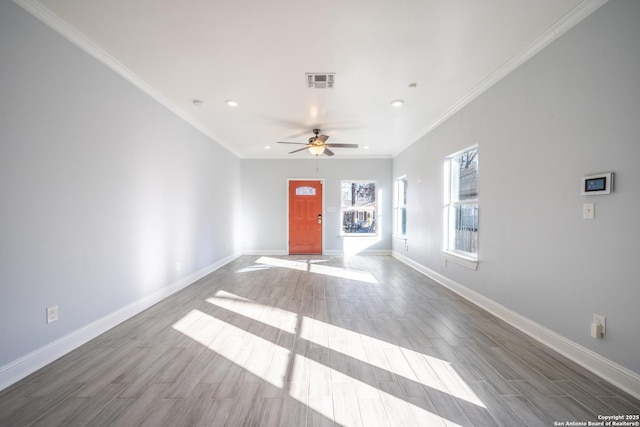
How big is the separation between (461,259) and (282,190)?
482cm

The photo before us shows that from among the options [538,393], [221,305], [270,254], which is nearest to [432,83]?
[538,393]

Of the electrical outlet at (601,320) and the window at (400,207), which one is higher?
the window at (400,207)

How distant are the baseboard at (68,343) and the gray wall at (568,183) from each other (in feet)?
13.5

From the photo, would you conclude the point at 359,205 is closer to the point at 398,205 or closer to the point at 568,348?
the point at 398,205

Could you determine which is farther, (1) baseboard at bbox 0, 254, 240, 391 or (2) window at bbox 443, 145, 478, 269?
(2) window at bbox 443, 145, 478, 269

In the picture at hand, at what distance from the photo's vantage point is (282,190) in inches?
285

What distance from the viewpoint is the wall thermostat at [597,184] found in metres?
1.83

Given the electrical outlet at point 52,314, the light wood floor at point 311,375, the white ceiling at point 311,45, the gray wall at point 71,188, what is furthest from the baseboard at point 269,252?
the electrical outlet at point 52,314

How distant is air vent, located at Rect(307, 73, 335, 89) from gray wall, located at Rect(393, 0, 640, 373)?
1878mm

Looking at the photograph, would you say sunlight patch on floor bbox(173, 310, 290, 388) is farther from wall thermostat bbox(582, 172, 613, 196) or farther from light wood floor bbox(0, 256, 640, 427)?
wall thermostat bbox(582, 172, 613, 196)

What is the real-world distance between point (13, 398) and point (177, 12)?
2.88m

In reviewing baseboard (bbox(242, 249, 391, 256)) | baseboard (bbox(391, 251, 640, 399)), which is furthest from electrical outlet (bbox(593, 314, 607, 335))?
baseboard (bbox(242, 249, 391, 256))

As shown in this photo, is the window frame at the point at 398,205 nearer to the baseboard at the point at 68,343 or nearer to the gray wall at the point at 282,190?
the gray wall at the point at 282,190

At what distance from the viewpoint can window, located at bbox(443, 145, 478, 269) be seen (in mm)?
3588
